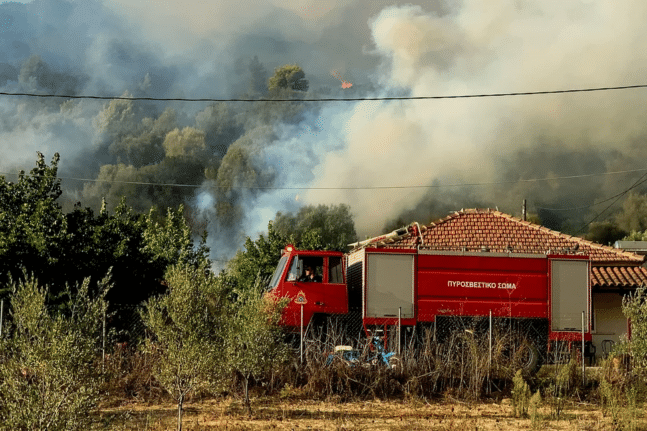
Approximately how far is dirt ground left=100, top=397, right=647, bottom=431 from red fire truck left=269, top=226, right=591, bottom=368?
4.28 m

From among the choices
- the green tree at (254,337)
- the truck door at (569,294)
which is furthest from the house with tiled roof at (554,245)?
the green tree at (254,337)

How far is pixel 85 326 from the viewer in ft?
32.1

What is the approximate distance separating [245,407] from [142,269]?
10.7 m

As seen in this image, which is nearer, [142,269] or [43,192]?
[43,192]

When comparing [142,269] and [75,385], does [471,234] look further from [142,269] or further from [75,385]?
[75,385]

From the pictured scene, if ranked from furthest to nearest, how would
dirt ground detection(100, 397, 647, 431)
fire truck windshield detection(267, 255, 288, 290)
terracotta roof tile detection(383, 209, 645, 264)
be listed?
1. terracotta roof tile detection(383, 209, 645, 264)
2. fire truck windshield detection(267, 255, 288, 290)
3. dirt ground detection(100, 397, 647, 431)

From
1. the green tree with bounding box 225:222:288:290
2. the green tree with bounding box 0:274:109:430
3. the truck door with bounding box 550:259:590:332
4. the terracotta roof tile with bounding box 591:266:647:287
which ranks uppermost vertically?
the green tree with bounding box 225:222:288:290

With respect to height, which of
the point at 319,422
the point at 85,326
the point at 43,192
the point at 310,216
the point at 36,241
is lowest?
the point at 319,422

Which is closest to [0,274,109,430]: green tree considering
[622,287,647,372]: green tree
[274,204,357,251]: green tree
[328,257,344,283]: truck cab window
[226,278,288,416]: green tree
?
[226,278,288,416]: green tree

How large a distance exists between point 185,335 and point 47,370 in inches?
164

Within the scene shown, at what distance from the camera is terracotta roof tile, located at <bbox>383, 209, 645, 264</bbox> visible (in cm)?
3612

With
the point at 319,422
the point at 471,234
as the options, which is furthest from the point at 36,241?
the point at 471,234

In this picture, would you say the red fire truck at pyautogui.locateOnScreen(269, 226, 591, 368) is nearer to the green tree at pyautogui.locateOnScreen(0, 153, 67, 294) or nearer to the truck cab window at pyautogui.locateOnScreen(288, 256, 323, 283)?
the truck cab window at pyautogui.locateOnScreen(288, 256, 323, 283)

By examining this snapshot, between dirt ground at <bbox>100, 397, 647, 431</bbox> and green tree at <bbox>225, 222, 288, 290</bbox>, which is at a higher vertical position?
green tree at <bbox>225, 222, 288, 290</bbox>
